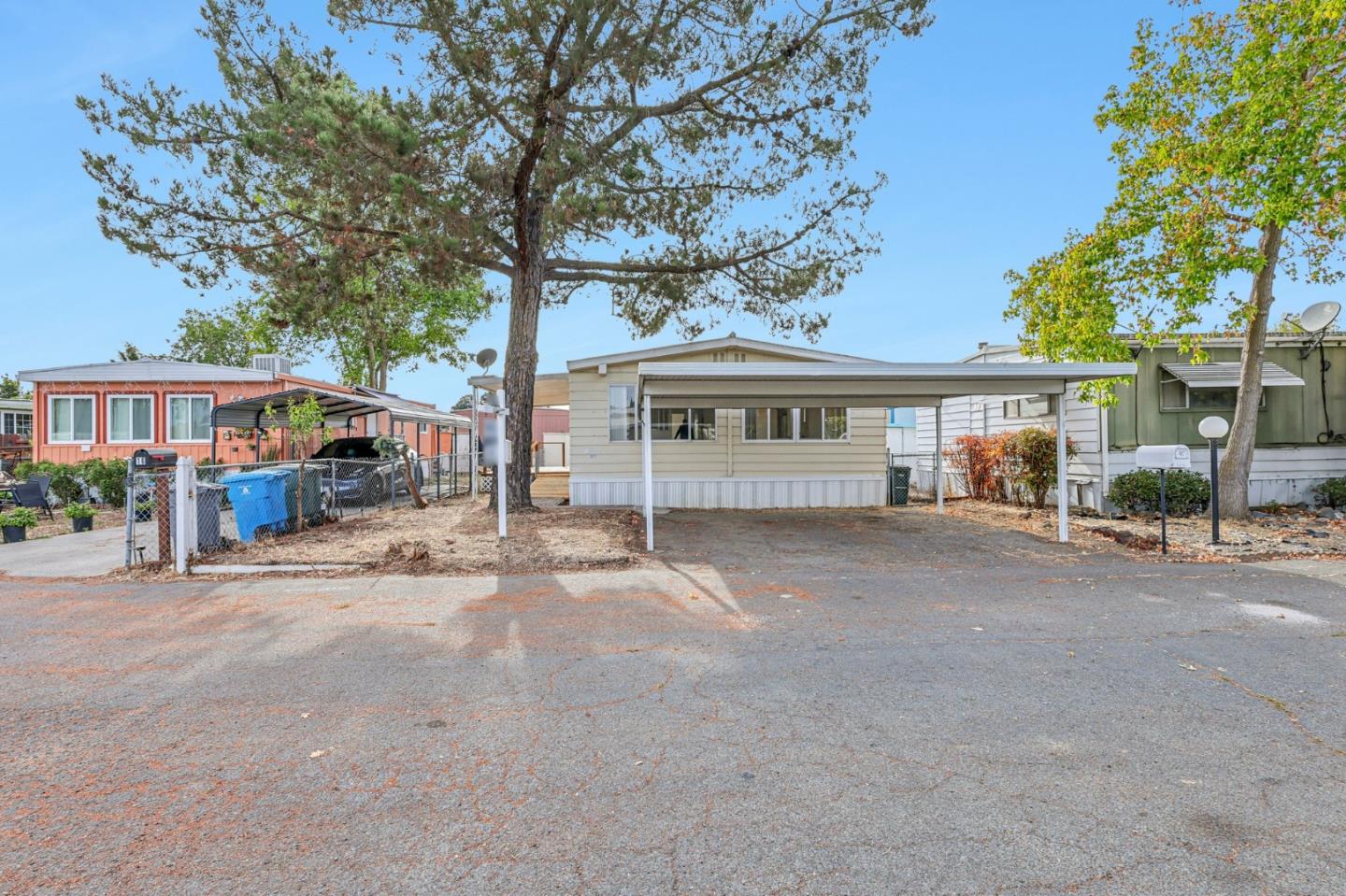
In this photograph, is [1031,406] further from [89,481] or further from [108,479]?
[89,481]

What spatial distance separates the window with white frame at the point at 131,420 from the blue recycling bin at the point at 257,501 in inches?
425

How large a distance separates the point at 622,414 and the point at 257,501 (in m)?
6.44

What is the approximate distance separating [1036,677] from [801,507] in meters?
9.45

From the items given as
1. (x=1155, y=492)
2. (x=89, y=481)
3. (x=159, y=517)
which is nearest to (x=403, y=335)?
(x=89, y=481)

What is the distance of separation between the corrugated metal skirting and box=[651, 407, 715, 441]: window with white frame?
87cm

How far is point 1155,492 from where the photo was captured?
37.7ft

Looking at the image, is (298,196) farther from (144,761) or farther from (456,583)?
(144,761)

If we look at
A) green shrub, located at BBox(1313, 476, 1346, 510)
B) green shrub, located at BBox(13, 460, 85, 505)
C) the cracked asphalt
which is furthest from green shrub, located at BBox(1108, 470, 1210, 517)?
green shrub, located at BBox(13, 460, 85, 505)

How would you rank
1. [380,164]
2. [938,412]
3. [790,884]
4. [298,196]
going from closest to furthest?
[790,884] < [380,164] < [298,196] < [938,412]

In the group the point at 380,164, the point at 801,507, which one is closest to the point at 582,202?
the point at 380,164

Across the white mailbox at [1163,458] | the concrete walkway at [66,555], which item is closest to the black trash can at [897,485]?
the white mailbox at [1163,458]

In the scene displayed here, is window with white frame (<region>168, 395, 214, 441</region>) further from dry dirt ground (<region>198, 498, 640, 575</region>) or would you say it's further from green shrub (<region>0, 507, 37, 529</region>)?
dry dirt ground (<region>198, 498, 640, 575</region>)

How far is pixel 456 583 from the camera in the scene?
686cm

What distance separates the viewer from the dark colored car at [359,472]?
12.1m
